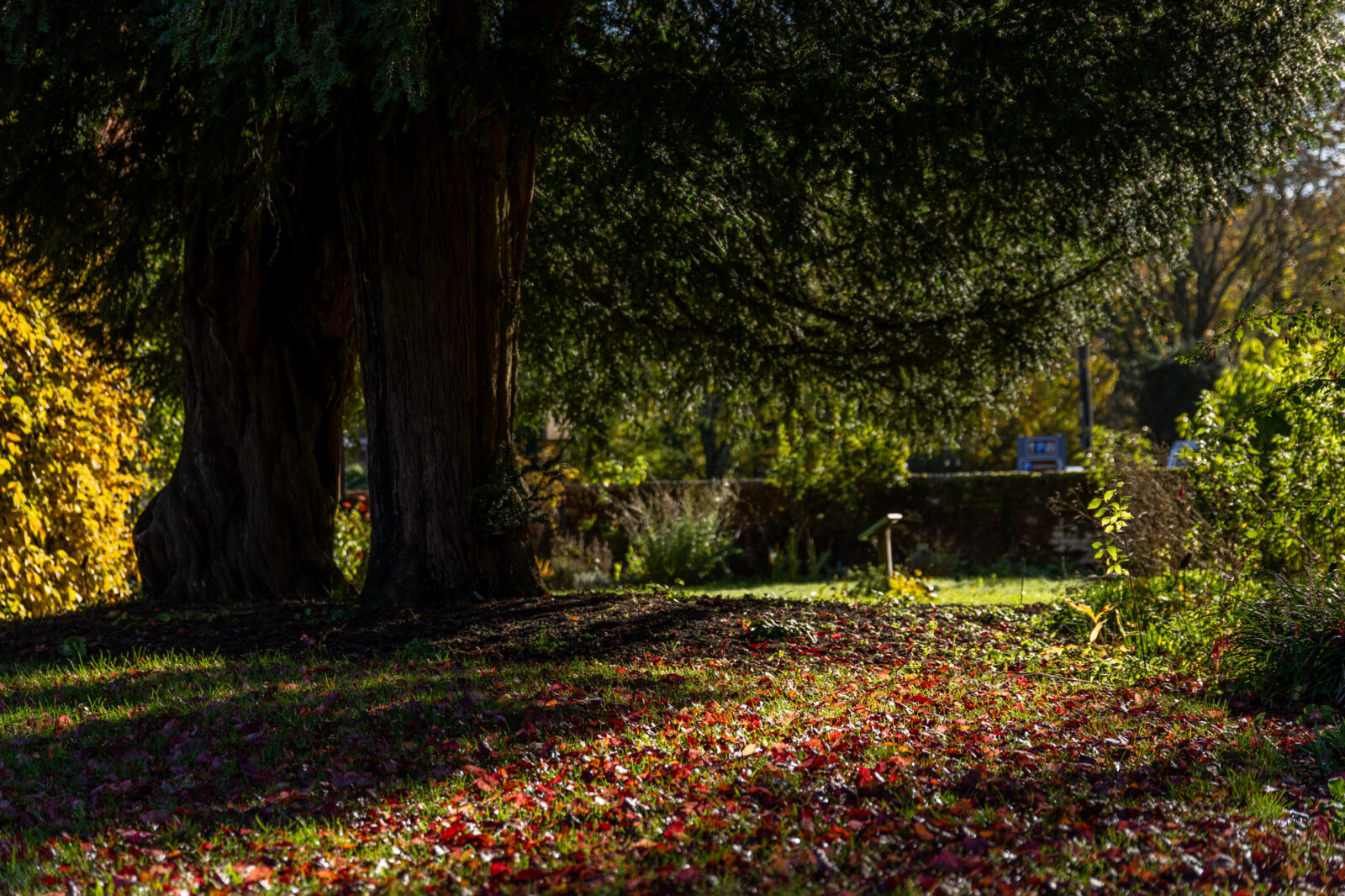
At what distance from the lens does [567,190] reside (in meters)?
9.28

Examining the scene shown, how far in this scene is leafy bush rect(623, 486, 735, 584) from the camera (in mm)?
13672

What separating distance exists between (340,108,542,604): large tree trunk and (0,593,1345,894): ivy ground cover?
0.90 meters

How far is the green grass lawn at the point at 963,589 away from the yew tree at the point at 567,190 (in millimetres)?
2736

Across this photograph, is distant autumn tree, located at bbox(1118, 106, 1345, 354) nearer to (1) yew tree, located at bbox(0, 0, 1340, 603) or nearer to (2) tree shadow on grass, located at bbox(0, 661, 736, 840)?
(1) yew tree, located at bbox(0, 0, 1340, 603)

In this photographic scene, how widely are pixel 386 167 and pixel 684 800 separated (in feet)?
16.8

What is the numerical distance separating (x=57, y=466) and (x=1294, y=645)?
9.63 metres

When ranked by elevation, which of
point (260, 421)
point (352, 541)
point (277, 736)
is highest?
point (260, 421)

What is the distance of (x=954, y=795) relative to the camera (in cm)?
380

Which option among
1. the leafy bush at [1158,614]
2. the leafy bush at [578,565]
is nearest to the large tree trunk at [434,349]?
the leafy bush at [1158,614]

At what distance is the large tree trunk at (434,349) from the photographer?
734 centimetres

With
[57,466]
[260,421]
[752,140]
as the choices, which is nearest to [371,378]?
[260,421]

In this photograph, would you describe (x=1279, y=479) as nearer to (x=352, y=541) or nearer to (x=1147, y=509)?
(x=1147, y=509)

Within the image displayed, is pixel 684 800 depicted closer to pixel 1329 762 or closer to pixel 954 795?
pixel 954 795

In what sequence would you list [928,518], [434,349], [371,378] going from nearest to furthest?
[434,349], [371,378], [928,518]
